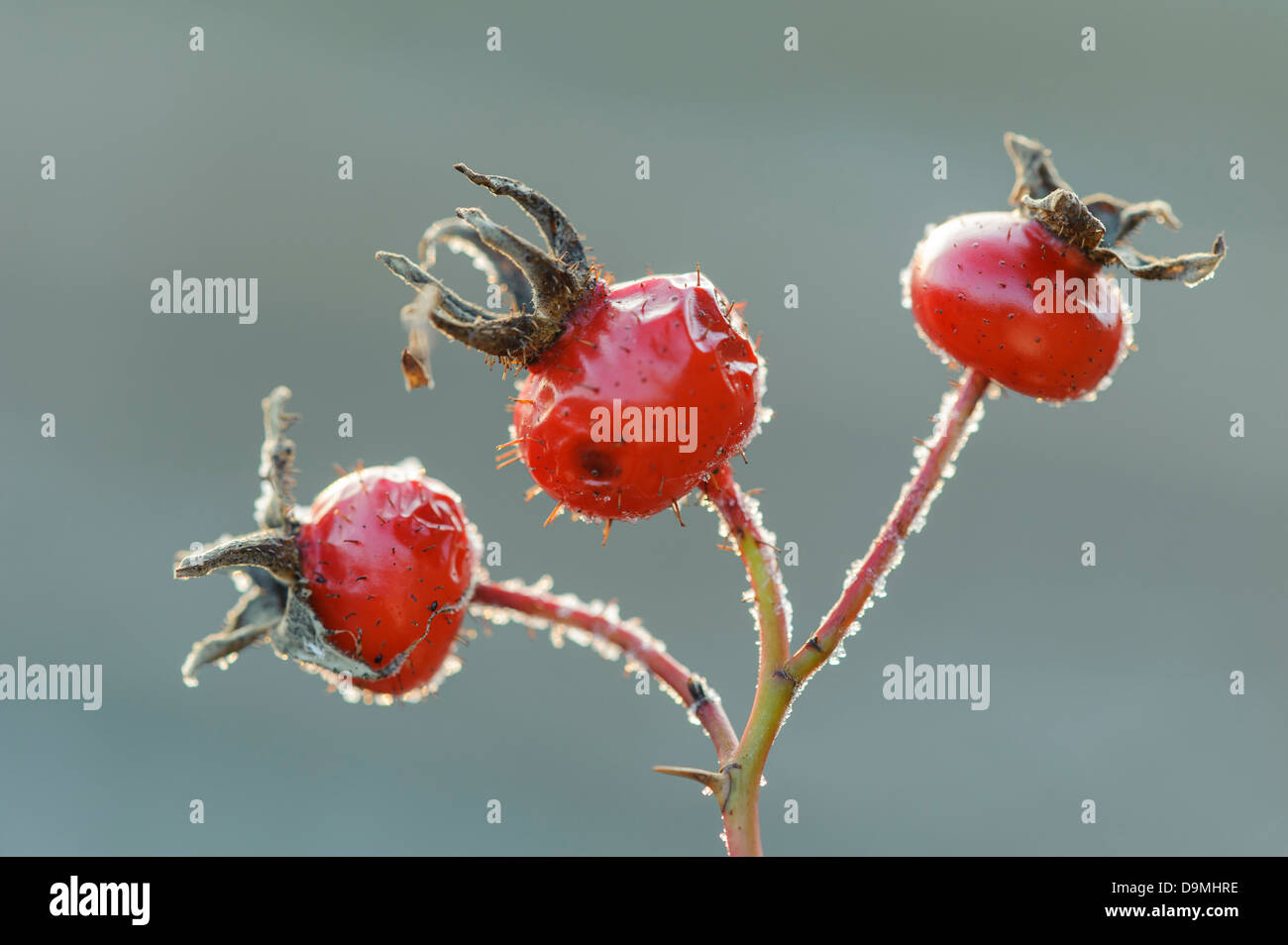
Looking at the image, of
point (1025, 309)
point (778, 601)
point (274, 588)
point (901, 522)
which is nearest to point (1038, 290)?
point (1025, 309)

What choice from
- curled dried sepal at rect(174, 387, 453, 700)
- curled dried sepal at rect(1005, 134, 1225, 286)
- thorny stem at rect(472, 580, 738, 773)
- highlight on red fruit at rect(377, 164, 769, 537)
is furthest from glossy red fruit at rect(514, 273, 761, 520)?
curled dried sepal at rect(1005, 134, 1225, 286)

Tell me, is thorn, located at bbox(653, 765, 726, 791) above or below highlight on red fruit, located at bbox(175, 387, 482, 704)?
below

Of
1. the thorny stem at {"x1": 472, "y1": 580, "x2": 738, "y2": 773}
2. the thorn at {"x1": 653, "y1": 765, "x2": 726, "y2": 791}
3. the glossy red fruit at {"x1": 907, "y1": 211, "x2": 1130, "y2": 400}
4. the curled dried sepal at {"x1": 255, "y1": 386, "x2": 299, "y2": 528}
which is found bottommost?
the thorn at {"x1": 653, "y1": 765, "x2": 726, "y2": 791}

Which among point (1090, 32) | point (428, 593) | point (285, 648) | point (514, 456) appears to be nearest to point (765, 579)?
point (514, 456)

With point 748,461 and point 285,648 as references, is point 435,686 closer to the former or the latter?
point 285,648

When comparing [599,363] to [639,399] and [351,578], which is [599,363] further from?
[351,578]

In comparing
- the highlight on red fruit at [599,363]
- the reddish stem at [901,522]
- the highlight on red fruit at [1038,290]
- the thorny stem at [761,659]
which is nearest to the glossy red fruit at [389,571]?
the highlight on red fruit at [599,363]

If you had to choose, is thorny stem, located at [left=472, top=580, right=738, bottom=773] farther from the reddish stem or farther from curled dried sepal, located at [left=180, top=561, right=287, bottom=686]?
curled dried sepal, located at [left=180, top=561, right=287, bottom=686]
